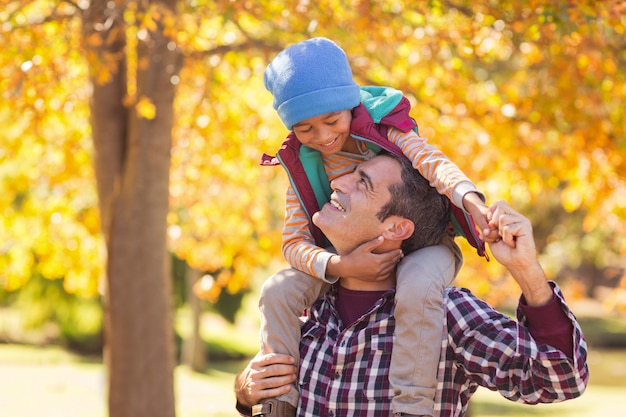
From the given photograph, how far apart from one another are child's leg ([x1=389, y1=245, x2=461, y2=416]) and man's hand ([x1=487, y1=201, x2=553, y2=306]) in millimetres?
349

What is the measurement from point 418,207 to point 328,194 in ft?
1.23

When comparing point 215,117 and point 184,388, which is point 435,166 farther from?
point 184,388

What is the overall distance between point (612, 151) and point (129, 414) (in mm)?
5012

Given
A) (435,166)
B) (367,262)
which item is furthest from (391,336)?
(435,166)

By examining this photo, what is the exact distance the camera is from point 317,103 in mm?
2885

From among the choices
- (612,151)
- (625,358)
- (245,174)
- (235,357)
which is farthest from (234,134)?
(625,358)

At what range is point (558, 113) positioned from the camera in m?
8.45

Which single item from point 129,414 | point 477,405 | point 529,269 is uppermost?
point 529,269

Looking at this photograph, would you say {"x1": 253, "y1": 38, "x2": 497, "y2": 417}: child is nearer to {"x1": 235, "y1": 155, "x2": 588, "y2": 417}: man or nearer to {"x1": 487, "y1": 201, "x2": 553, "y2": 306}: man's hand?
{"x1": 235, "y1": 155, "x2": 588, "y2": 417}: man

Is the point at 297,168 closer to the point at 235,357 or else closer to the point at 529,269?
the point at 529,269

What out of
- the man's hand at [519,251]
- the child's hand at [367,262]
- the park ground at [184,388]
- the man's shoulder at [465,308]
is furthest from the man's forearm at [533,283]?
the park ground at [184,388]

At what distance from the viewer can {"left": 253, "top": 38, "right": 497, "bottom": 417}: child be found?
8.66 feet

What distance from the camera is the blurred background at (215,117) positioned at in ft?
20.7

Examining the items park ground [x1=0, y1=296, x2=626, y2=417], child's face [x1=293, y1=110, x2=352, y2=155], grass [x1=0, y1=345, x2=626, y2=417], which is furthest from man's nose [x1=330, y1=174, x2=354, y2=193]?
grass [x1=0, y1=345, x2=626, y2=417]
